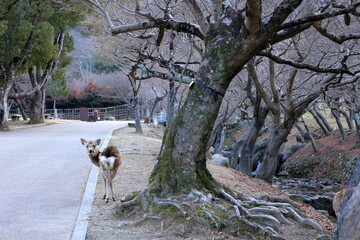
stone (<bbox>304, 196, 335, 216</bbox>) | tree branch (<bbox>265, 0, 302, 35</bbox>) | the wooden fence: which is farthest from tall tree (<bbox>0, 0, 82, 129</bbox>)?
the wooden fence

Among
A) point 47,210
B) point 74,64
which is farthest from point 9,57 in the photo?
point 74,64

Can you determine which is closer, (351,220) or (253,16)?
(351,220)

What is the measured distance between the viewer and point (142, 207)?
8.23 m

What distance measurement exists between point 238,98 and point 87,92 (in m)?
31.8

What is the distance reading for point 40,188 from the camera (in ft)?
36.0

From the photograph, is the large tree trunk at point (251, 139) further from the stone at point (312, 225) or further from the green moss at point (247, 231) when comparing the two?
the green moss at point (247, 231)

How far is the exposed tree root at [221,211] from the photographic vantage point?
7594mm

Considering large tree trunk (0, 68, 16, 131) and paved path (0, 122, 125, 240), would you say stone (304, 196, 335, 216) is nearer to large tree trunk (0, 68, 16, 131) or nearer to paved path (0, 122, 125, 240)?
paved path (0, 122, 125, 240)

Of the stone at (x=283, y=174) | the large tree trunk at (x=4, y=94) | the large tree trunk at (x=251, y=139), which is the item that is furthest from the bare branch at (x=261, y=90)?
the large tree trunk at (x=4, y=94)

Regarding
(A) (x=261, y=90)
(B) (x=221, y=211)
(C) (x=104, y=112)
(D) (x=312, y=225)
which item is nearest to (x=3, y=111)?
(A) (x=261, y=90)

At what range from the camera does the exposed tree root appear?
7594 mm

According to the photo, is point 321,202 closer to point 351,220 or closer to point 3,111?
point 351,220

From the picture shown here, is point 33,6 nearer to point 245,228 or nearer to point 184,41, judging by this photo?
point 184,41

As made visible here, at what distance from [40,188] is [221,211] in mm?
5067
